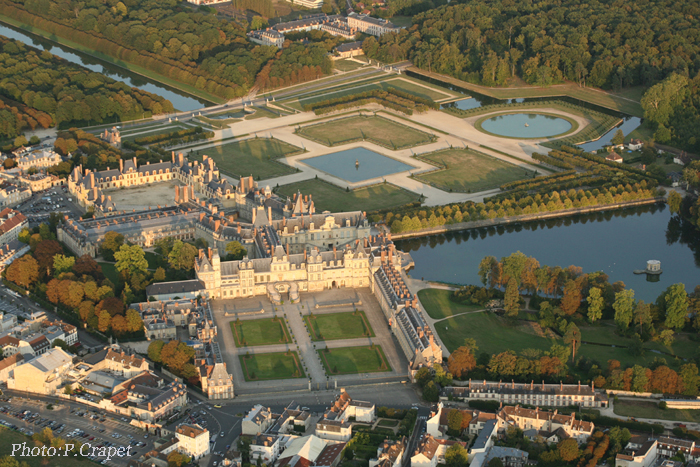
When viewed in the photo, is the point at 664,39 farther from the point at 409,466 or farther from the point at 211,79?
the point at 409,466

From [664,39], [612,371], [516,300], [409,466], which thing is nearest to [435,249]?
A: [516,300]

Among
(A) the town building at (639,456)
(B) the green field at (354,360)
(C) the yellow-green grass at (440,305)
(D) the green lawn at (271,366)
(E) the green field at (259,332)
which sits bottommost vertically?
(D) the green lawn at (271,366)

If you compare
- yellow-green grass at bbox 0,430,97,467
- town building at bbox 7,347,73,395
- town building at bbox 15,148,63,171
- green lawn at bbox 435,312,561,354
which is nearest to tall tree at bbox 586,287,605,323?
green lawn at bbox 435,312,561,354

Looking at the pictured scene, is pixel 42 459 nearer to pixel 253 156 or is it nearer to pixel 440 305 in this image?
pixel 440 305

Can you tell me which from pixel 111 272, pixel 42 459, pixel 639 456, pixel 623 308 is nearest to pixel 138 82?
pixel 111 272

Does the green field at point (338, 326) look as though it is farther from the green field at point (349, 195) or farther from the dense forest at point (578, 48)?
the dense forest at point (578, 48)

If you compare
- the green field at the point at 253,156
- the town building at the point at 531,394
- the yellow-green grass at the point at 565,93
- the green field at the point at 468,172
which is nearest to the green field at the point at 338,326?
the town building at the point at 531,394

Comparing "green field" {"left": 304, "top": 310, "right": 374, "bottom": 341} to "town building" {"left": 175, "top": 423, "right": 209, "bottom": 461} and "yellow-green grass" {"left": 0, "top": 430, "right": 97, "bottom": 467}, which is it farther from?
"yellow-green grass" {"left": 0, "top": 430, "right": 97, "bottom": 467}
